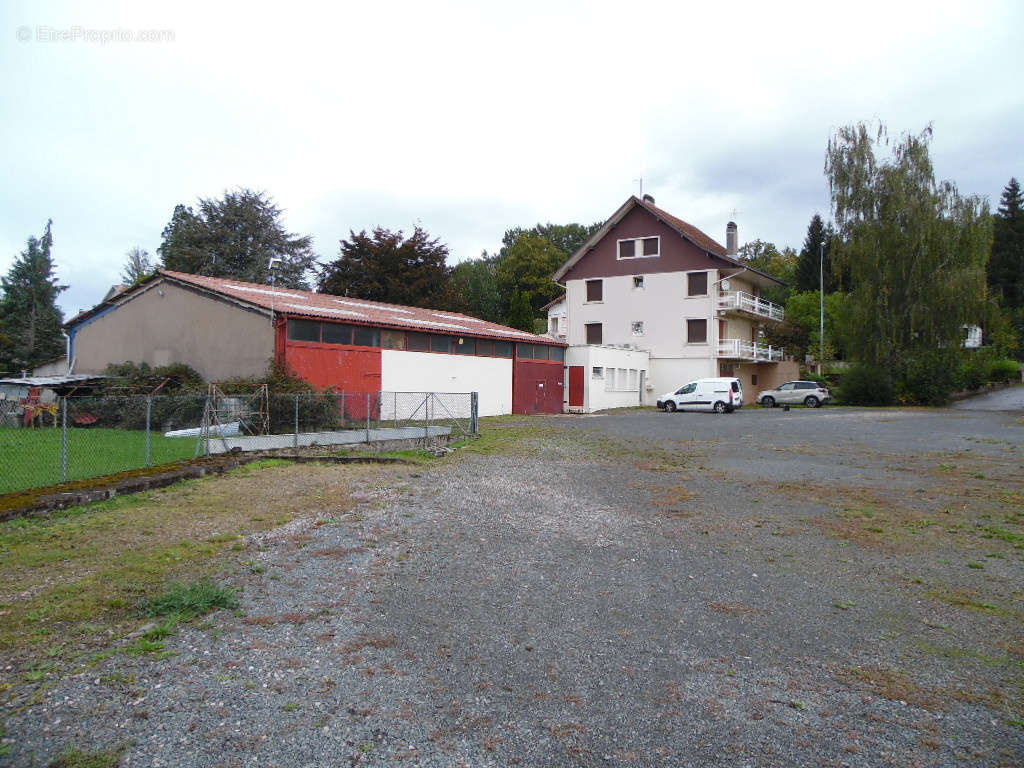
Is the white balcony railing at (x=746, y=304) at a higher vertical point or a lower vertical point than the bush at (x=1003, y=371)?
higher

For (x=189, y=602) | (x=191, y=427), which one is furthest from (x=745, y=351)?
(x=189, y=602)

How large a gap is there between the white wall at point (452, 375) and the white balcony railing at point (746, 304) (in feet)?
53.0

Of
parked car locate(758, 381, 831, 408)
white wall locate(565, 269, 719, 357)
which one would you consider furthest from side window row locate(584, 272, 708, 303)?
parked car locate(758, 381, 831, 408)

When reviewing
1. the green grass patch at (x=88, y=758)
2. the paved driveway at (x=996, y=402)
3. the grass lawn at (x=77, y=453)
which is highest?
the paved driveway at (x=996, y=402)

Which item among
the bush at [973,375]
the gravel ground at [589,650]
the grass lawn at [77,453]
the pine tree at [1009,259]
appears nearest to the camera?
the gravel ground at [589,650]

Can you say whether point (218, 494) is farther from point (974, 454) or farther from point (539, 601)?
point (974, 454)

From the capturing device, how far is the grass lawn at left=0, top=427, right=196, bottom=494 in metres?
10.1

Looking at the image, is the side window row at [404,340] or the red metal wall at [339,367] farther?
the side window row at [404,340]

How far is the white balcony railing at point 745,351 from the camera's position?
38.1 metres

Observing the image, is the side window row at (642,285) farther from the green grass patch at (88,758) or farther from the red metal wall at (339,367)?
the green grass patch at (88,758)

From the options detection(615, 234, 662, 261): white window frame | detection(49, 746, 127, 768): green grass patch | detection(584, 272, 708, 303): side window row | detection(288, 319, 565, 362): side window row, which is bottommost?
detection(49, 746, 127, 768): green grass patch

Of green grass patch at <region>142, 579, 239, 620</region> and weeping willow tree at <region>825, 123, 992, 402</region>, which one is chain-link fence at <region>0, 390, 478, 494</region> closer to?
green grass patch at <region>142, 579, 239, 620</region>

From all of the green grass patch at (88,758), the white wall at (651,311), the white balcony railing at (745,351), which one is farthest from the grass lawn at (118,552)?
the white balcony railing at (745,351)

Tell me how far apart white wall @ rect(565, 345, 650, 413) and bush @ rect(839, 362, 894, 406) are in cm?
1101
